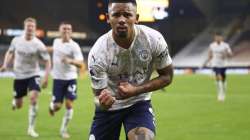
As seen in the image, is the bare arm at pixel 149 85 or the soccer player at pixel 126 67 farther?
the soccer player at pixel 126 67

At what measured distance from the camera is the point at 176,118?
16797mm

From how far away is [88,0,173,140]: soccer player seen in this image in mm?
6094

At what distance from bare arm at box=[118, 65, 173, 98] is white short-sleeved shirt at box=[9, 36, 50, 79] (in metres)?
7.60

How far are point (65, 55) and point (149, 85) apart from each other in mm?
8029

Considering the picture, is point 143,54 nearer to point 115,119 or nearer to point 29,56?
point 115,119

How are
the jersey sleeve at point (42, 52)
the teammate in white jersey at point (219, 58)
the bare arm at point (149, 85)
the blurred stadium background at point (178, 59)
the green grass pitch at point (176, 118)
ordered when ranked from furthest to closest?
the teammate in white jersey at point (219, 58) → the blurred stadium background at point (178, 59) → the jersey sleeve at point (42, 52) → the green grass pitch at point (176, 118) → the bare arm at point (149, 85)

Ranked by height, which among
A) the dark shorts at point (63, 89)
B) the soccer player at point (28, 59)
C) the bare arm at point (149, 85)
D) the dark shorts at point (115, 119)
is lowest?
the dark shorts at point (63, 89)

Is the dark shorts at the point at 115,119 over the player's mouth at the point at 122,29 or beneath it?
beneath

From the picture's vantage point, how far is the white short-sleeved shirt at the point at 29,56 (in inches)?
544

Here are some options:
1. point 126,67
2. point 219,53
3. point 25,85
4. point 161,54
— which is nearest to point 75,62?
point 25,85

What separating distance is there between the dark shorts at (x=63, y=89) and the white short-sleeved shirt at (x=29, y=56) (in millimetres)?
661

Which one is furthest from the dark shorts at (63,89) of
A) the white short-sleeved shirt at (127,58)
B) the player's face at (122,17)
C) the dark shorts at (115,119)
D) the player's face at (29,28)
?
the player's face at (122,17)

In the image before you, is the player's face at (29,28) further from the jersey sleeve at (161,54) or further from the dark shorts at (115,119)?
the jersey sleeve at (161,54)

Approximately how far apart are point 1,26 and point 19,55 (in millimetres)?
36463
